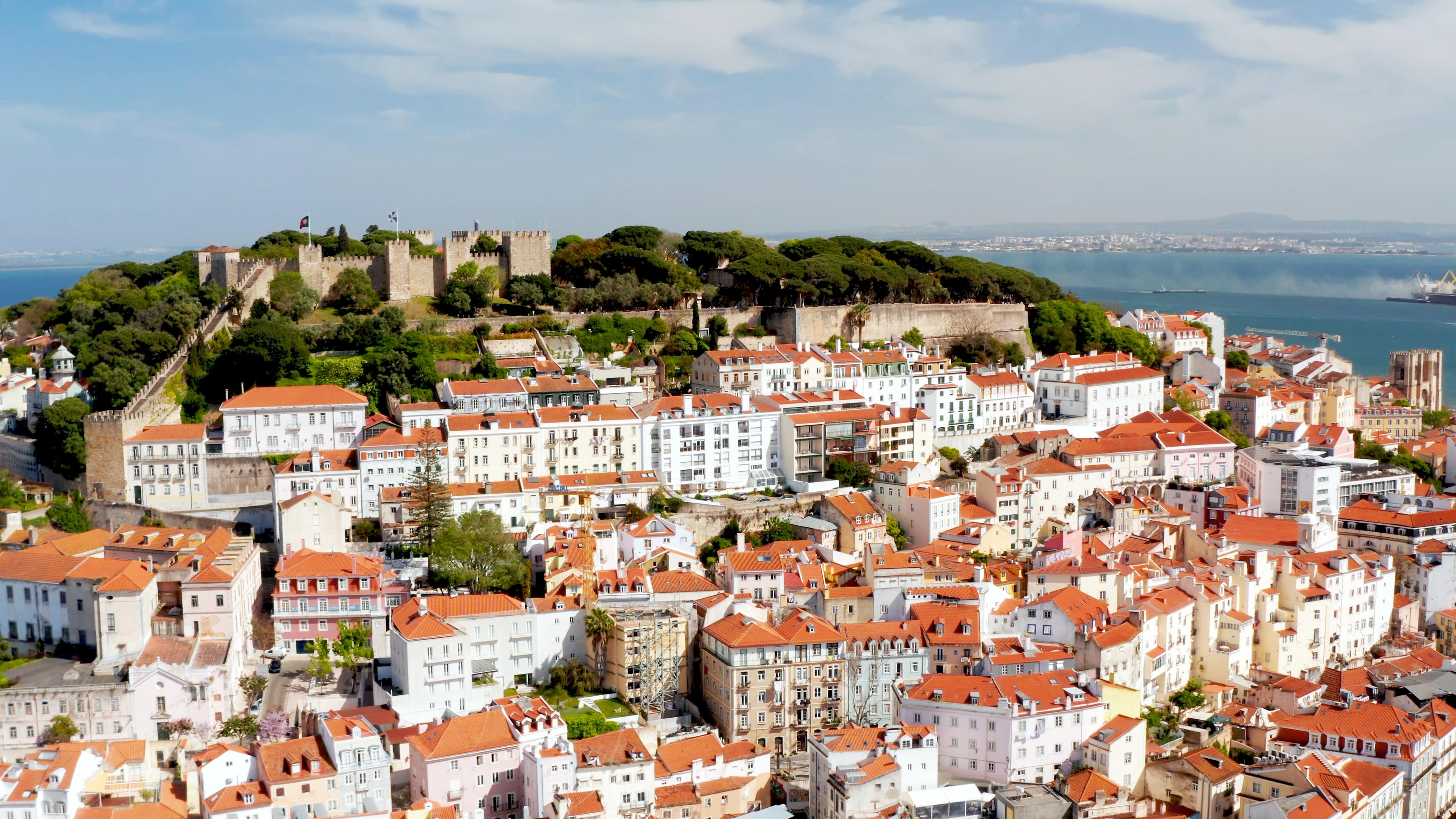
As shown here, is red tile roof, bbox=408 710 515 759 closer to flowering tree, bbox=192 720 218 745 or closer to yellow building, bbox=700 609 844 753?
flowering tree, bbox=192 720 218 745

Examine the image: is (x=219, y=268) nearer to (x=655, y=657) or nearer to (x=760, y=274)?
(x=760, y=274)

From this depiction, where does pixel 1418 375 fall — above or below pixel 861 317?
below

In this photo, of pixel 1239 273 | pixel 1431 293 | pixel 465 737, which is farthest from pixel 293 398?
pixel 1239 273

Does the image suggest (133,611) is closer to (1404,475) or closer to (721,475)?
(721,475)

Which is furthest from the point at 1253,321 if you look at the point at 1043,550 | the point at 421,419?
the point at 421,419

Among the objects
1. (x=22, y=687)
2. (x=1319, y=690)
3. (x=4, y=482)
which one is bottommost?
(x=1319, y=690)

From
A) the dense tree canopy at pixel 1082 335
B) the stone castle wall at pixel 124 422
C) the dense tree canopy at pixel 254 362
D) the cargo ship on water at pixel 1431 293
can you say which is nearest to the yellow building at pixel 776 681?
the stone castle wall at pixel 124 422
